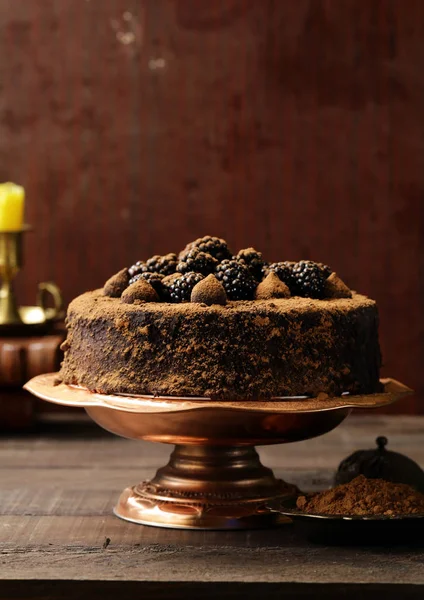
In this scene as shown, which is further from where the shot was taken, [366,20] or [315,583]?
[366,20]

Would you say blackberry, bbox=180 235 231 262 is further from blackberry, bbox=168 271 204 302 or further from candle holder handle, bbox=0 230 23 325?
candle holder handle, bbox=0 230 23 325

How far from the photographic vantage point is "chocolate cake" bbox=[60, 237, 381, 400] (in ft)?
5.16

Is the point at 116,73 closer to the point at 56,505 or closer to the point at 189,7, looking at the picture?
the point at 189,7

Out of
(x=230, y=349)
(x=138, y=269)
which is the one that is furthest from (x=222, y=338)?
(x=138, y=269)

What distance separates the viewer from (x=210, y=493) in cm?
168

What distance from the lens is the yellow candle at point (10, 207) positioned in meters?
2.55

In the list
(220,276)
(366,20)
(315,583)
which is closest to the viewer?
(315,583)

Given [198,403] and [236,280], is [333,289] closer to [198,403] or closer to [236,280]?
[236,280]

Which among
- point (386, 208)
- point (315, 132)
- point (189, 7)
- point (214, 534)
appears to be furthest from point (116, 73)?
point (214, 534)

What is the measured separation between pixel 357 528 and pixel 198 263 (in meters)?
0.45

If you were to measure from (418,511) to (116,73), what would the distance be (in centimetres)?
168

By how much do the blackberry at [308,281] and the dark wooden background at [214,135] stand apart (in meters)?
1.18

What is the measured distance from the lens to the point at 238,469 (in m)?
1.70

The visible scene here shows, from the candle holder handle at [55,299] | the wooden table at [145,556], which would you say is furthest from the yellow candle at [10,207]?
the wooden table at [145,556]
